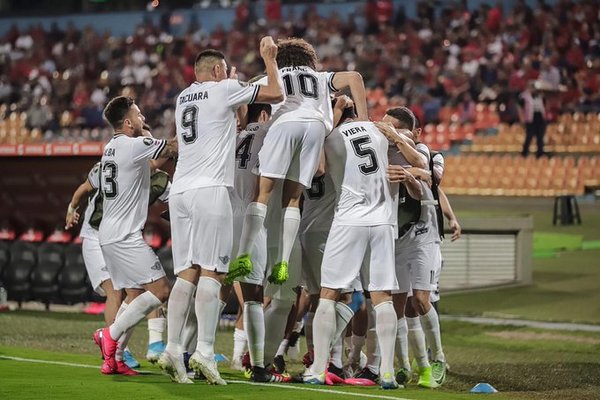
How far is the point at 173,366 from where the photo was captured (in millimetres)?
8805

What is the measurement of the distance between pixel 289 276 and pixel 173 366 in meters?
1.28

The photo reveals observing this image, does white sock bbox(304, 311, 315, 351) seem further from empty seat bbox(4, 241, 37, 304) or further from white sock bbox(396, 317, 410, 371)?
empty seat bbox(4, 241, 37, 304)

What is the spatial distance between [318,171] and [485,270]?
31.7 ft

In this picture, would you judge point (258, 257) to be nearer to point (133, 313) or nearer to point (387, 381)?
point (133, 313)

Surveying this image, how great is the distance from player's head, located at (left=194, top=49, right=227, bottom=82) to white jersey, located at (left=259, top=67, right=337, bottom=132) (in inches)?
13.2

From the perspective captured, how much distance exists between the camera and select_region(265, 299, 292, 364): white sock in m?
9.53

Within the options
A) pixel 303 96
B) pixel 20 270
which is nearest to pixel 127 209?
pixel 303 96

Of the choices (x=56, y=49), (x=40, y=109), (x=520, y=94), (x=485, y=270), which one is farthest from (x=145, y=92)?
(x=485, y=270)

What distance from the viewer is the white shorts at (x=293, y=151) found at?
30.1ft

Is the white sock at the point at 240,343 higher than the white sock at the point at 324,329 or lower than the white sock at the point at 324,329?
lower

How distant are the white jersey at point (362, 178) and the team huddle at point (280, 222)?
11 mm

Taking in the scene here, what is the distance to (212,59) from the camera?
9188mm

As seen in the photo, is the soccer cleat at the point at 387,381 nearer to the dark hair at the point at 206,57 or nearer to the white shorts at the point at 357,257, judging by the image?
the white shorts at the point at 357,257

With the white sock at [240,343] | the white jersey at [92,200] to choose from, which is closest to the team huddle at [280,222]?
the white sock at [240,343]
